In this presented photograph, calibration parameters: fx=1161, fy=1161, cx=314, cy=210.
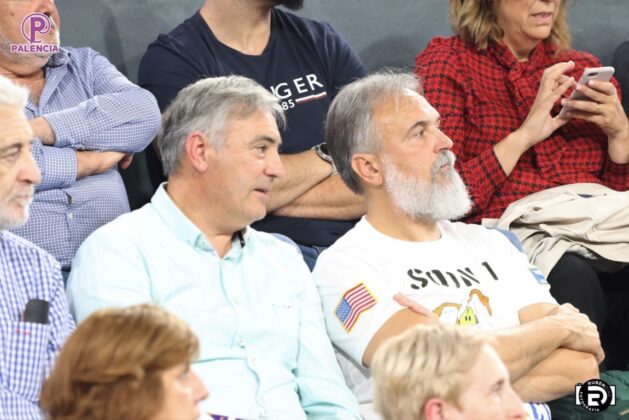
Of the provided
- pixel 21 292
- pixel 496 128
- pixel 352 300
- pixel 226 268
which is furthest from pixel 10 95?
pixel 496 128

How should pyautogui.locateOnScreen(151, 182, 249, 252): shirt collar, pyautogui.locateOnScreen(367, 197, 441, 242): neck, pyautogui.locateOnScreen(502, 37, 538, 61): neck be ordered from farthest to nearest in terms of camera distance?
pyautogui.locateOnScreen(502, 37, 538, 61): neck
pyautogui.locateOnScreen(367, 197, 441, 242): neck
pyautogui.locateOnScreen(151, 182, 249, 252): shirt collar

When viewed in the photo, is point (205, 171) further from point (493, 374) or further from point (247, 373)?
point (493, 374)

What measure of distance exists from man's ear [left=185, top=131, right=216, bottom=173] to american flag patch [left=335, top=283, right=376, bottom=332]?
0.44m

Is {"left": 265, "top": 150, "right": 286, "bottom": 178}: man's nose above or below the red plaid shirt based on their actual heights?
above

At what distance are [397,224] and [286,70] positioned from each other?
0.69m

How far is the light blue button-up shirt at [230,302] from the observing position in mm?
2434

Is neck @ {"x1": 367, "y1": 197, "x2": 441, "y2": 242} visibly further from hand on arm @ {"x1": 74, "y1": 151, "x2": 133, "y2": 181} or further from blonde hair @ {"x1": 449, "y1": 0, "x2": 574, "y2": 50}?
blonde hair @ {"x1": 449, "y1": 0, "x2": 574, "y2": 50}

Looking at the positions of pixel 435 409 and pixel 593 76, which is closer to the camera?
pixel 435 409

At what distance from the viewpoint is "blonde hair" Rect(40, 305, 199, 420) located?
1.63 m

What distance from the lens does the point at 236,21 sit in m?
3.35

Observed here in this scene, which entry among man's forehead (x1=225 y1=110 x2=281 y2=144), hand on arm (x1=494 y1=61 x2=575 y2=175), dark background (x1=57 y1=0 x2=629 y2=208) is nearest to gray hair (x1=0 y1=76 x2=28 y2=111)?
man's forehead (x1=225 y1=110 x2=281 y2=144)

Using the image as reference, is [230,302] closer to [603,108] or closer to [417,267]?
[417,267]
